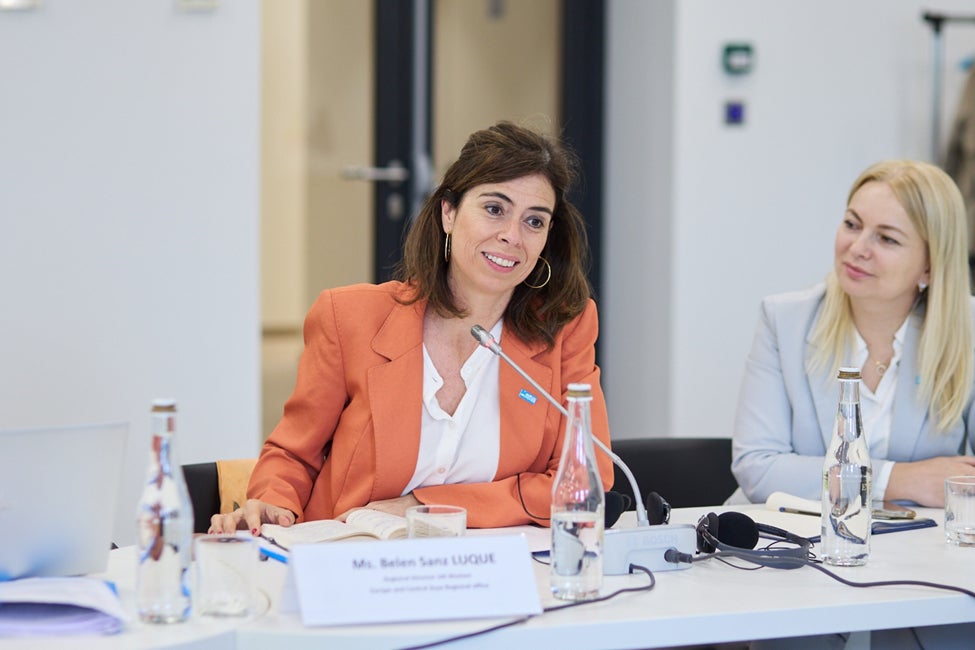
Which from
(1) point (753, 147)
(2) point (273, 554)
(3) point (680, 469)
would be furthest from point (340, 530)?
(1) point (753, 147)

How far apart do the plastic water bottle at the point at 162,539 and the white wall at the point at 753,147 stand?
9.90 ft

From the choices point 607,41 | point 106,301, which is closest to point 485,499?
point 106,301

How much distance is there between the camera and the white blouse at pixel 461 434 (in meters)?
2.12

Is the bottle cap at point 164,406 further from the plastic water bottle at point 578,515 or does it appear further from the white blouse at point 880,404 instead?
the white blouse at point 880,404

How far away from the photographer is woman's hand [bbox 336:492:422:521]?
6.63 ft

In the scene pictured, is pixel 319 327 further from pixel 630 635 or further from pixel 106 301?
pixel 106 301

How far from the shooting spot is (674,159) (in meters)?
4.16

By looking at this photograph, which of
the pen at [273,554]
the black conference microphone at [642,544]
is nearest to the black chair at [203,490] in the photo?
the pen at [273,554]

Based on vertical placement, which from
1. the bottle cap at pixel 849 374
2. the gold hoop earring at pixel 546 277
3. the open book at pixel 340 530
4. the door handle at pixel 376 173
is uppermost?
the door handle at pixel 376 173

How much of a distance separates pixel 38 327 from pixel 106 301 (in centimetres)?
20

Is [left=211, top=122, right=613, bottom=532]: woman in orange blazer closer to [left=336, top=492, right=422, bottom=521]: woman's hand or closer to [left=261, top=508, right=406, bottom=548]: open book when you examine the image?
[left=336, top=492, right=422, bottom=521]: woman's hand

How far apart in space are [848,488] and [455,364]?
791 mm

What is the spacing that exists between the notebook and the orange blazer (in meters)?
0.56

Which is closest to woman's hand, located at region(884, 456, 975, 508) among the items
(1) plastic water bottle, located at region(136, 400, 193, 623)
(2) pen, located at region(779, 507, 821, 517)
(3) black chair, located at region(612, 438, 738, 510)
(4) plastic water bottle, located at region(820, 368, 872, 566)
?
(2) pen, located at region(779, 507, 821, 517)
